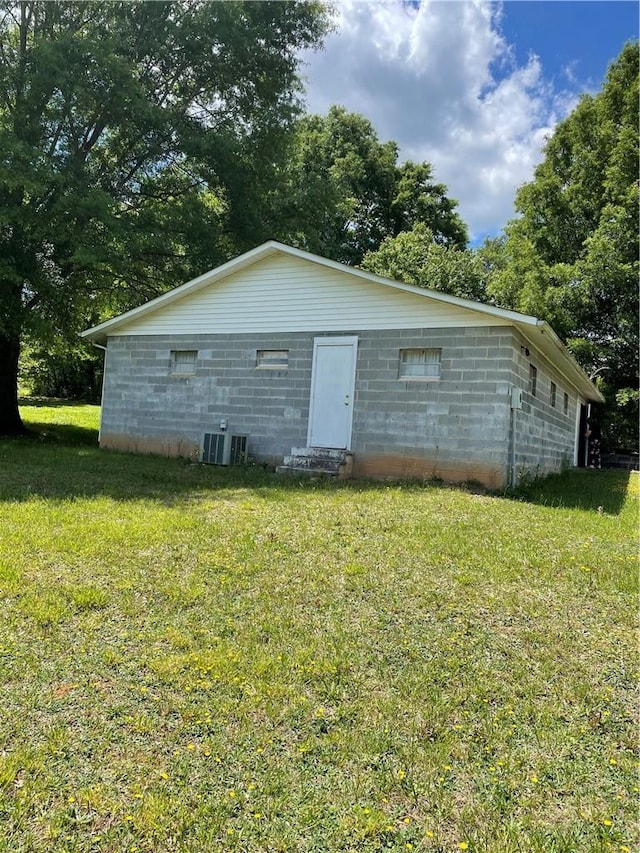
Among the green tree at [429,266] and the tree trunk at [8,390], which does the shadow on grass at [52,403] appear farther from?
the green tree at [429,266]

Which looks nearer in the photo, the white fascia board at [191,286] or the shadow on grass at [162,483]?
the shadow on grass at [162,483]

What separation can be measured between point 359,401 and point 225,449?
Result: 2.94 meters

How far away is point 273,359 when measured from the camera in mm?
11148

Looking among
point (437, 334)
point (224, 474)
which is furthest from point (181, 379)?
point (437, 334)

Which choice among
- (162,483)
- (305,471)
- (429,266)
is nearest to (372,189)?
(429,266)

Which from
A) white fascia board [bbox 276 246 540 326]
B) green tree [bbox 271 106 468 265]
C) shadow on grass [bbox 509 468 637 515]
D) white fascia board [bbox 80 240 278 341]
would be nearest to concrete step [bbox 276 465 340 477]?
shadow on grass [bbox 509 468 637 515]

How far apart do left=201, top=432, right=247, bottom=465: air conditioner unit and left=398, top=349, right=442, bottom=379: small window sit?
3.54 metres

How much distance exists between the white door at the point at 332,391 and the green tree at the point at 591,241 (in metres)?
14.0

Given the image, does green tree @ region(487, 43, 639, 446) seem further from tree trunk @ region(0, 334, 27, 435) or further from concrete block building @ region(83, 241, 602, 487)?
tree trunk @ region(0, 334, 27, 435)

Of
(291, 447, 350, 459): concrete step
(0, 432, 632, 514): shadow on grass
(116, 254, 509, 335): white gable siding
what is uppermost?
(116, 254, 509, 335): white gable siding

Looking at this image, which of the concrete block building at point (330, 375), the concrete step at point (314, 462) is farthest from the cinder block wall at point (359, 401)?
the concrete step at point (314, 462)

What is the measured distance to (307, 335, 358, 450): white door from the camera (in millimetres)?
10258

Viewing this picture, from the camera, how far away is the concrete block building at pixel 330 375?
9.16 meters

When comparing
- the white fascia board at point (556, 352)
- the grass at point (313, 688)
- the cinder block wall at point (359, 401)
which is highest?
the white fascia board at point (556, 352)
